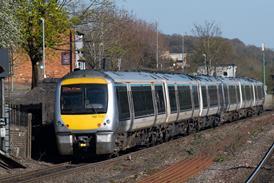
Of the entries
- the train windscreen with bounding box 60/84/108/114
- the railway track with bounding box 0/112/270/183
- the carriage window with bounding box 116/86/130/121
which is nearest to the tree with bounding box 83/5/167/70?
the carriage window with bounding box 116/86/130/121

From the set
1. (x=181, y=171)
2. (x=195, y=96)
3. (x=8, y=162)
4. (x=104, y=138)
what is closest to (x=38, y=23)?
(x=195, y=96)

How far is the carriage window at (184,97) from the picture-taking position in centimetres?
2768

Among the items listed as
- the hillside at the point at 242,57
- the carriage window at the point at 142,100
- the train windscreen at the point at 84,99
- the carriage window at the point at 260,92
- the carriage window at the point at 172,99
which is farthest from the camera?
the hillside at the point at 242,57

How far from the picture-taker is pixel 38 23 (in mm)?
34219

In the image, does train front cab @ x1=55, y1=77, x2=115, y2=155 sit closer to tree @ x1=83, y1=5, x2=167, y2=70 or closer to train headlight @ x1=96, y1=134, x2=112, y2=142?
train headlight @ x1=96, y1=134, x2=112, y2=142

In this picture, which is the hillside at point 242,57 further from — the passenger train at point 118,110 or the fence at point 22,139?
the fence at point 22,139

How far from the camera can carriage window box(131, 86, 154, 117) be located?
21.2 meters

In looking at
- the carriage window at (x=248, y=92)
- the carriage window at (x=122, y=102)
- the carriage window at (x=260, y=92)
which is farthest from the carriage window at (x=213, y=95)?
the carriage window at (x=260, y=92)

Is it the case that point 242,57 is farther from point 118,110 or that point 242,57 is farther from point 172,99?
point 118,110

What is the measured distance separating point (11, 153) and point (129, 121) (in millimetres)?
3833

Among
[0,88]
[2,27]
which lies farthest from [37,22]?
[0,88]

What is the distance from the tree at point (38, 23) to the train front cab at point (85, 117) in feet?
45.7

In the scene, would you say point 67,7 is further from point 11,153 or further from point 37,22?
point 11,153

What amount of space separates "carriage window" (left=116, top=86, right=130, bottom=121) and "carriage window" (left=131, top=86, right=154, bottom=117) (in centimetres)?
76
